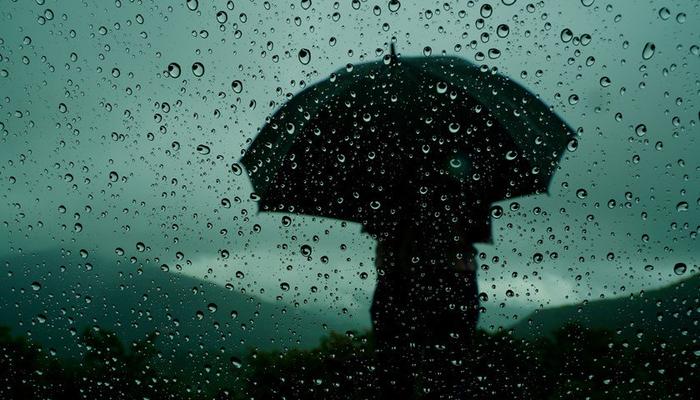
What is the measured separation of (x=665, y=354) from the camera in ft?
3.67

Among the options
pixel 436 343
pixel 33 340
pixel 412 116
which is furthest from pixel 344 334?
pixel 33 340

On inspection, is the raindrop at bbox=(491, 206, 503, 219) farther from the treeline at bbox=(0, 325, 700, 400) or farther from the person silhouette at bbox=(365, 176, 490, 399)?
the treeline at bbox=(0, 325, 700, 400)

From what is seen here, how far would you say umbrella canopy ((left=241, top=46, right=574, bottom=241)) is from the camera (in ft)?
4.18

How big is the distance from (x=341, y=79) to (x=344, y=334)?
82 cm

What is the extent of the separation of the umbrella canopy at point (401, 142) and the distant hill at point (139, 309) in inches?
14.1

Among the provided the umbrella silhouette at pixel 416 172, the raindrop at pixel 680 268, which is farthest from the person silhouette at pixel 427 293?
the raindrop at pixel 680 268

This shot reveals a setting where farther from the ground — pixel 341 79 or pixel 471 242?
pixel 341 79

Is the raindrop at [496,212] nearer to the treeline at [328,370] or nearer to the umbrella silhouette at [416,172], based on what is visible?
the umbrella silhouette at [416,172]

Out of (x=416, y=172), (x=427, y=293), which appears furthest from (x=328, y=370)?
(x=416, y=172)

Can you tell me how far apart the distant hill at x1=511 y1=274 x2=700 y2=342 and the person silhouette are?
181 millimetres

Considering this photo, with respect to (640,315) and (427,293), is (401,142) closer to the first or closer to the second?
(427,293)

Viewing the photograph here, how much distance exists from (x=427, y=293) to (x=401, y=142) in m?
0.47

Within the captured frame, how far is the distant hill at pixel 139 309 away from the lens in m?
1.35

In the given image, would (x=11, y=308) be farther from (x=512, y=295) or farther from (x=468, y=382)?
(x=512, y=295)
